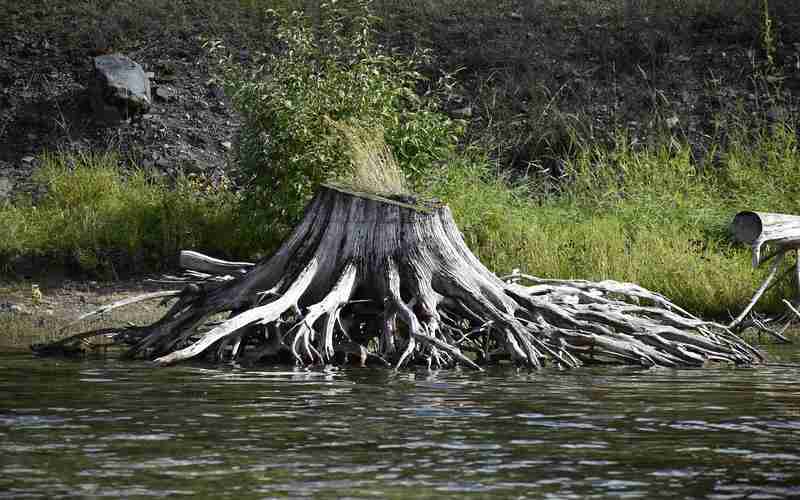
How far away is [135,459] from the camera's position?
6688 mm

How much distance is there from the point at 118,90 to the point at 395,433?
56.2ft

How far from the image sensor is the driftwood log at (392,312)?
11086mm

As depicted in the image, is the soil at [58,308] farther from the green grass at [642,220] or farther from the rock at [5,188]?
the green grass at [642,220]

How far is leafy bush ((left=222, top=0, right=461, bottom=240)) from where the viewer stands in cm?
1565

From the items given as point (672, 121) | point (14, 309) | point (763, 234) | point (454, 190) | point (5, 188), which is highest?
point (672, 121)

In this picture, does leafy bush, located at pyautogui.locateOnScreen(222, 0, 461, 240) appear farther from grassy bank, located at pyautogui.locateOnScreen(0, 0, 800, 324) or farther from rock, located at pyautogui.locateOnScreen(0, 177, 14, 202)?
rock, located at pyautogui.locateOnScreen(0, 177, 14, 202)

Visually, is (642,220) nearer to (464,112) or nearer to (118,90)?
(464,112)

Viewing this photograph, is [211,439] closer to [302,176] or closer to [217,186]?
[302,176]

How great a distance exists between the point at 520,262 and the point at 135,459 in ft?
31.6

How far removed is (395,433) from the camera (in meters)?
7.55

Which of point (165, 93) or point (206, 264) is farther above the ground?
point (165, 93)

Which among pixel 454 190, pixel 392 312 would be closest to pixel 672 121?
pixel 454 190

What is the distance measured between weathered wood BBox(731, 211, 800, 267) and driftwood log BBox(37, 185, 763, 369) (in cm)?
135

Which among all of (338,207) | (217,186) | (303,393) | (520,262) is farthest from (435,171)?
(303,393)
